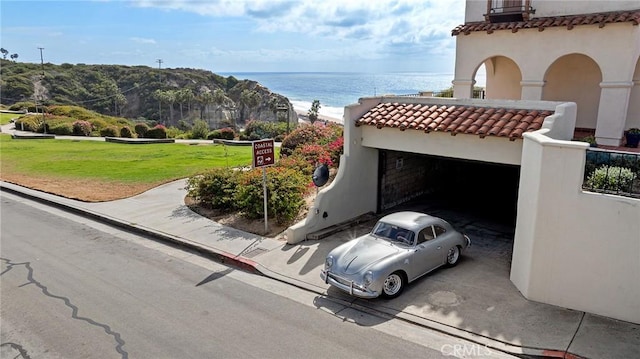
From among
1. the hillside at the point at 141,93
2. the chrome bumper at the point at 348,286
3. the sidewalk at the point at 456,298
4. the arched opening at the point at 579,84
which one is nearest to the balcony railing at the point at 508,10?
the arched opening at the point at 579,84

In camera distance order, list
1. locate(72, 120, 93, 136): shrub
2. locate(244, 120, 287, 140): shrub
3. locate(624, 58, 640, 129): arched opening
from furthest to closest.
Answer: locate(72, 120, 93, 136): shrub → locate(244, 120, 287, 140): shrub → locate(624, 58, 640, 129): arched opening

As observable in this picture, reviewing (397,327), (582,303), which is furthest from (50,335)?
(582,303)

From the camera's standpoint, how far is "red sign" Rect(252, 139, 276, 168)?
12086 mm

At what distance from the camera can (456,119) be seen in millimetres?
11906

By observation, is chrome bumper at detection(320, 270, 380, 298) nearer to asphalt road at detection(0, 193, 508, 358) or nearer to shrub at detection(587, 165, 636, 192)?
asphalt road at detection(0, 193, 508, 358)

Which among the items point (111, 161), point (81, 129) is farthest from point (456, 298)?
point (81, 129)

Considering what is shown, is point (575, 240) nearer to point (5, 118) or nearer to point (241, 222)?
point (241, 222)

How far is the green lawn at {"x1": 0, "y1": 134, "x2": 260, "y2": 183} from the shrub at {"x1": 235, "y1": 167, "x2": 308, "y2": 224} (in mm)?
6988

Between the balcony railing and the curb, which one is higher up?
the balcony railing

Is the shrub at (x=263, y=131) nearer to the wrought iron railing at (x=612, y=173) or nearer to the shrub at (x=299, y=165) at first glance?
the shrub at (x=299, y=165)

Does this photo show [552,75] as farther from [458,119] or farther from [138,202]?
[138,202]

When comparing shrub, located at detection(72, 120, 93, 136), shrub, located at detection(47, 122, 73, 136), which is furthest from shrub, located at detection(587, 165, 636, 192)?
shrub, located at detection(47, 122, 73, 136)

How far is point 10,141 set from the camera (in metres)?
34.7

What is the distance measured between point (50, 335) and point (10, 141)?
34.3 metres
